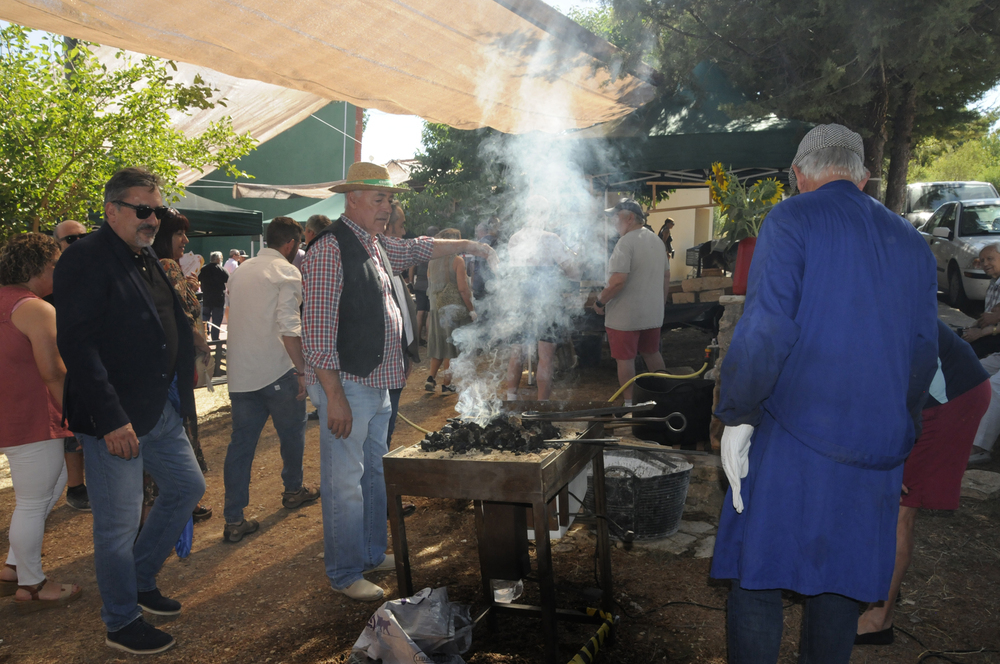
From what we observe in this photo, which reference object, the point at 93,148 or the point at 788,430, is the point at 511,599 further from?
the point at 93,148

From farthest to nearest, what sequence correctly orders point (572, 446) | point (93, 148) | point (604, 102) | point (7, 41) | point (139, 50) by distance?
point (604, 102) < point (93, 148) < point (7, 41) < point (139, 50) < point (572, 446)

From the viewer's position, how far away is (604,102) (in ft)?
22.0

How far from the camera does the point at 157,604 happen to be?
332 centimetres

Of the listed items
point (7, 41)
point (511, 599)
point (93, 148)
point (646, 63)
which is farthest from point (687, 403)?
point (7, 41)

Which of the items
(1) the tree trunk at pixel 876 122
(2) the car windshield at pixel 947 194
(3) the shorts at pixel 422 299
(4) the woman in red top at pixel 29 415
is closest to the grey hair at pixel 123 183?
(4) the woman in red top at pixel 29 415

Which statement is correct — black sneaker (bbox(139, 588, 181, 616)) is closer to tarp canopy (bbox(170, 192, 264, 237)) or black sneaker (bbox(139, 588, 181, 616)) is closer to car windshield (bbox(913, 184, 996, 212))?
tarp canopy (bbox(170, 192, 264, 237))

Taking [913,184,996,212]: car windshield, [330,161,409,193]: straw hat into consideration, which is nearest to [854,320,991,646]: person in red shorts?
[330,161,409,193]: straw hat

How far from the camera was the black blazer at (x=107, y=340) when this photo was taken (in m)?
2.68

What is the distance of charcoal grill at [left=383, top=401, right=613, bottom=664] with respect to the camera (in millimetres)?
2662

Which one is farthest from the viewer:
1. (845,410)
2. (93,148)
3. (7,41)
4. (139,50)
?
(93,148)

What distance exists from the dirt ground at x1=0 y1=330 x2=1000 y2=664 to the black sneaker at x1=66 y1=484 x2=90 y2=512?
0.25 feet

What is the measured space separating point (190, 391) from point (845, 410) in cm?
296

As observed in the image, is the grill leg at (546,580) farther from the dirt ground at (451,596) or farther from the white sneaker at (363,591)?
the white sneaker at (363,591)

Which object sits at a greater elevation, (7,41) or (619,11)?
(619,11)
